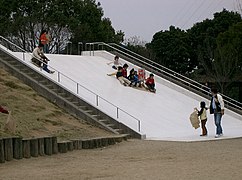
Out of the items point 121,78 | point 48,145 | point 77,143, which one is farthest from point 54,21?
point 48,145

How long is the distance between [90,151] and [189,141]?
3.86m

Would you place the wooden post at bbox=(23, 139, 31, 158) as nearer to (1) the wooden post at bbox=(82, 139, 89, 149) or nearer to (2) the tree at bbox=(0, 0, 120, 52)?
(1) the wooden post at bbox=(82, 139, 89, 149)

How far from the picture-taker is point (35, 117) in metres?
16.9

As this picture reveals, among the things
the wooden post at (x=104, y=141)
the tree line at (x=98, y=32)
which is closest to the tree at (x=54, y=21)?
the tree line at (x=98, y=32)

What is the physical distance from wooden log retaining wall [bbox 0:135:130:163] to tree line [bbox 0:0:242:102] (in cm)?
2407

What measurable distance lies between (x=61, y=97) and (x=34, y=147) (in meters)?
6.82

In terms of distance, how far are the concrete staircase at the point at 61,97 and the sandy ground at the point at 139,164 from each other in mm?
2701

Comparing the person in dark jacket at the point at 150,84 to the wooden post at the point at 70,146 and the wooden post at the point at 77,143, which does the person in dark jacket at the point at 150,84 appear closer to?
the wooden post at the point at 77,143

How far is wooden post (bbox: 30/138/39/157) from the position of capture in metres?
12.9

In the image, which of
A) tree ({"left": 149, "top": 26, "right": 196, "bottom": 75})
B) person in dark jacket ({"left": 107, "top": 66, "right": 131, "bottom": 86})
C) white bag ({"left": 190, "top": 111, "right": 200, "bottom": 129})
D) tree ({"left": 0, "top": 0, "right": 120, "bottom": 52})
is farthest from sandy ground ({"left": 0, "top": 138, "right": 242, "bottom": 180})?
tree ({"left": 149, "top": 26, "right": 196, "bottom": 75})

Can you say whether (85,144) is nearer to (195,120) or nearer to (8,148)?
(8,148)

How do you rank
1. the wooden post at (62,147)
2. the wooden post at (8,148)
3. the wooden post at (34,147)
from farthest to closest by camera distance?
the wooden post at (62,147) → the wooden post at (34,147) → the wooden post at (8,148)

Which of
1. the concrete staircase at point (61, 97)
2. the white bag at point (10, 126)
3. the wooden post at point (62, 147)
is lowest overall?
the wooden post at point (62, 147)

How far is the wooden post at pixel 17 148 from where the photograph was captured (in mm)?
12385
